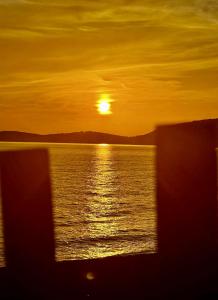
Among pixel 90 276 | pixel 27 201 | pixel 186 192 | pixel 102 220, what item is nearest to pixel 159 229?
pixel 186 192

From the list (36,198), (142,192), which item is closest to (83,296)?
(36,198)

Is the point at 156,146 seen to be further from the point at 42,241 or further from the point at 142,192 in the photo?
the point at 142,192

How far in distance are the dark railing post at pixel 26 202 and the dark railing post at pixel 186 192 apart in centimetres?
69

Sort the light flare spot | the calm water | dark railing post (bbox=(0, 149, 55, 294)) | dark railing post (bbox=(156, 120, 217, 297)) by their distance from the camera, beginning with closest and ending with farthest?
dark railing post (bbox=(0, 149, 55, 294))
dark railing post (bbox=(156, 120, 217, 297))
the light flare spot
the calm water

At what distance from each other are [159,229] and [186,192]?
0.94ft

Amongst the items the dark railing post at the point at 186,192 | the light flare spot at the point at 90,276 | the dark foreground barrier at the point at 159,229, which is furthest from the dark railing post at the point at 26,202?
the dark railing post at the point at 186,192

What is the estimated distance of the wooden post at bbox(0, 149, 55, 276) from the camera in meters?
2.74

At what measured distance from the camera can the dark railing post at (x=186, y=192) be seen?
292 cm

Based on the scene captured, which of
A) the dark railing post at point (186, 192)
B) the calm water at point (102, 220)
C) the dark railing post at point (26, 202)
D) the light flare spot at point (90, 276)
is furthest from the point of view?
the calm water at point (102, 220)

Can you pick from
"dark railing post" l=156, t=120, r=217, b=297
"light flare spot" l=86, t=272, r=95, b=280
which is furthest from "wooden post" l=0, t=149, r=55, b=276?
"dark railing post" l=156, t=120, r=217, b=297

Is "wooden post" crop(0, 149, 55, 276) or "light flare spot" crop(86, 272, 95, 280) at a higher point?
"wooden post" crop(0, 149, 55, 276)

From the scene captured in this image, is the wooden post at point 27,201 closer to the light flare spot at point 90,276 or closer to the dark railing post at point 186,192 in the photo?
the light flare spot at point 90,276

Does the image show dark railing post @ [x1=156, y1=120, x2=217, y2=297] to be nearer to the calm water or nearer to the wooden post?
the wooden post

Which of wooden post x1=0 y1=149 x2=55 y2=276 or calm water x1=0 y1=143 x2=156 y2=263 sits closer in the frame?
wooden post x1=0 y1=149 x2=55 y2=276
